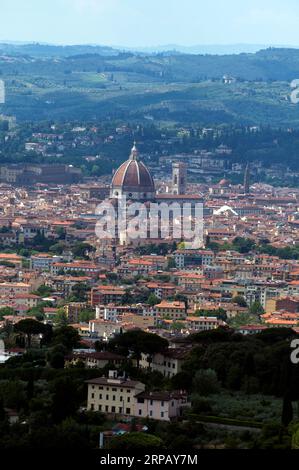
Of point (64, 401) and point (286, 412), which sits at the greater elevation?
point (286, 412)

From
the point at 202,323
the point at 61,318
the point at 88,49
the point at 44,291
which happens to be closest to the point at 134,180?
the point at 44,291

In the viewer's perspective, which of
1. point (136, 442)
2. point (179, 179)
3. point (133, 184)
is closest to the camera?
point (136, 442)

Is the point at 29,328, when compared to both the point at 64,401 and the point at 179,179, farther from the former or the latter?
the point at 179,179

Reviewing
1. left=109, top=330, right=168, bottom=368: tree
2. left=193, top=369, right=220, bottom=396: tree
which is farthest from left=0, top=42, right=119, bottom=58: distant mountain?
left=193, top=369, right=220, bottom=396: tree

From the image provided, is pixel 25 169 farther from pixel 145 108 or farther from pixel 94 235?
pixel 145 108

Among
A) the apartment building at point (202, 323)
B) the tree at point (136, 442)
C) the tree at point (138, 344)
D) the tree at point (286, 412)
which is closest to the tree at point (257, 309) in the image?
the apartment building at point (202, 323)

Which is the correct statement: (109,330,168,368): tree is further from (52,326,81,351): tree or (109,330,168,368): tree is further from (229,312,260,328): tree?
(229,312,260,328): tree

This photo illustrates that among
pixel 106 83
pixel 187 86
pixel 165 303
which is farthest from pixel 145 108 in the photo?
pixel 165 303

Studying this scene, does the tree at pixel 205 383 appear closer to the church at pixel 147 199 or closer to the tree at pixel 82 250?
the tree at pixel 82 250
